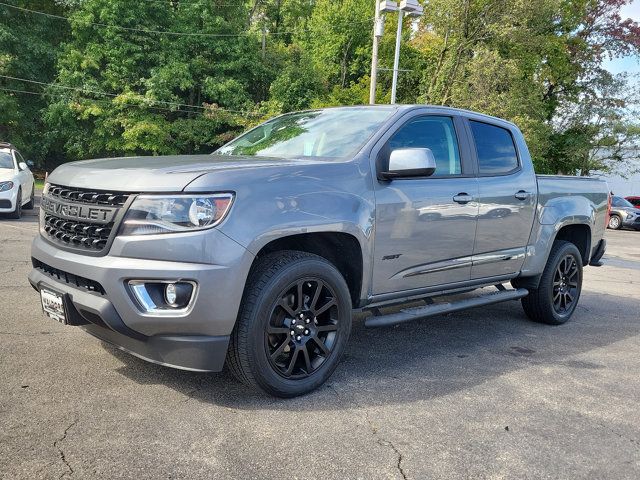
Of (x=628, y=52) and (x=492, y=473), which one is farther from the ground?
(x=628, y=52)

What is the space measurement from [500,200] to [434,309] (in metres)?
1.21

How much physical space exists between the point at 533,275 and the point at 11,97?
30.8 m

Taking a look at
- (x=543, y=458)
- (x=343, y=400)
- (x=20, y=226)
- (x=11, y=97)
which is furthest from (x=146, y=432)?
(x=11, y=97)

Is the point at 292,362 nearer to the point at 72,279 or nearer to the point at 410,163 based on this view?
the point at 72,279

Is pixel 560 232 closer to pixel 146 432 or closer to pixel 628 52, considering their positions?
pixel 146 432

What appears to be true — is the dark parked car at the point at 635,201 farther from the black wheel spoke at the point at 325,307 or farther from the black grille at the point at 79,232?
the black grille at the point at 79,232

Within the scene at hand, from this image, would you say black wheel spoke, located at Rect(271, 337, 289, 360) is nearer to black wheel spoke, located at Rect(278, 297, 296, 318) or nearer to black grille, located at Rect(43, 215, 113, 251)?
black wheel spoke, located at Rect(278, 297, 296, 318)

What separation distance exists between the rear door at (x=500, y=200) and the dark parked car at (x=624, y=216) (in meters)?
21.9

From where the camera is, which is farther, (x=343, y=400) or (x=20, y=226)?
(x=20, y=226)

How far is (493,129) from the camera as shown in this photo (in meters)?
5.06

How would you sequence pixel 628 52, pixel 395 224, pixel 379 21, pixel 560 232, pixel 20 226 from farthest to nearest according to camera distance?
pixel 628 52
pixel 379 21
pixel 20 226
pixel 560 232
pixel 395 224

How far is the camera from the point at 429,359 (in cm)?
425

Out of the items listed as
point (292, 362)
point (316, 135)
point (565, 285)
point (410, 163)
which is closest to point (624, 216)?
point (565, 285)

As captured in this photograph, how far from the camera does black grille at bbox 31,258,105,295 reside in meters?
3.02
